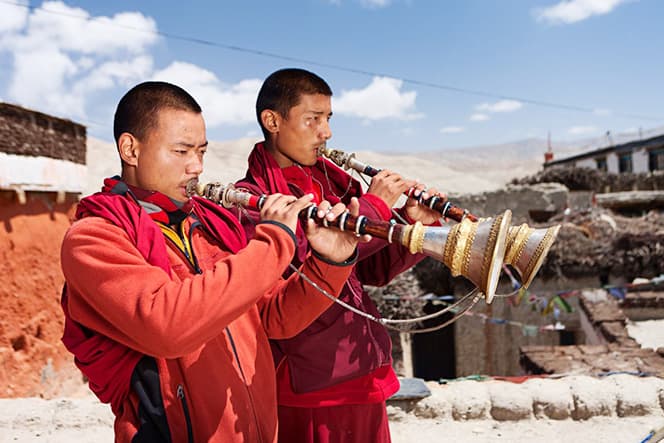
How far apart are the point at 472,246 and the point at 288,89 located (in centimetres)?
98

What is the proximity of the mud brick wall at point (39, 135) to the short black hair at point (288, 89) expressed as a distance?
724cm

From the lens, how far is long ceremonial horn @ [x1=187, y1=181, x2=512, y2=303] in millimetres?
1406

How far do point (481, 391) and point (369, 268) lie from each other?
192 cm

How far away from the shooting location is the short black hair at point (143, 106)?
58.2 inches

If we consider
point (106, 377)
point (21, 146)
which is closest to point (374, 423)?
point (106, 377)

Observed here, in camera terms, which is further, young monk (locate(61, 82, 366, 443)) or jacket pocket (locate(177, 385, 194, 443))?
jacket pocket (locate(177, 385, 194, 443))

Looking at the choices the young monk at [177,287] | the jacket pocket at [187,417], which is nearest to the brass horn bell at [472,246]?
the young monk at [177,287]

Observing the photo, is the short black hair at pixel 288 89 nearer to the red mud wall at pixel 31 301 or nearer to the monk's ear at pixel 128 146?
the monk's ear at pixel 128 146

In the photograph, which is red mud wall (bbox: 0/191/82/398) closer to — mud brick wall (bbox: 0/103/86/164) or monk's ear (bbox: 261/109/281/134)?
mud brick wall (bbox: 0/103/86/164)

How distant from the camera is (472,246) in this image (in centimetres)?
143

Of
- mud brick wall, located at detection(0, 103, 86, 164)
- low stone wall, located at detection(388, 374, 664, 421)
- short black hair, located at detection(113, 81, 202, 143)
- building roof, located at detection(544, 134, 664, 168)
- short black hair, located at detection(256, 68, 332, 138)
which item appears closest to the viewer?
short black hair, located at detection(113, 81, 202, 143)

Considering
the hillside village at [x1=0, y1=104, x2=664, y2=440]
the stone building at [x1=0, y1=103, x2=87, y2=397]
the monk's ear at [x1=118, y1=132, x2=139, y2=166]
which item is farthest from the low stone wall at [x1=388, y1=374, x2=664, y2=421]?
the stone building at [x1=0, y1=103, x2=87, y2=397]

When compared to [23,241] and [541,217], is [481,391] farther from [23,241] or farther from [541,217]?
[541,217]

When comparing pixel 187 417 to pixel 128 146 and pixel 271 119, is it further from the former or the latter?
pixel 271 119
